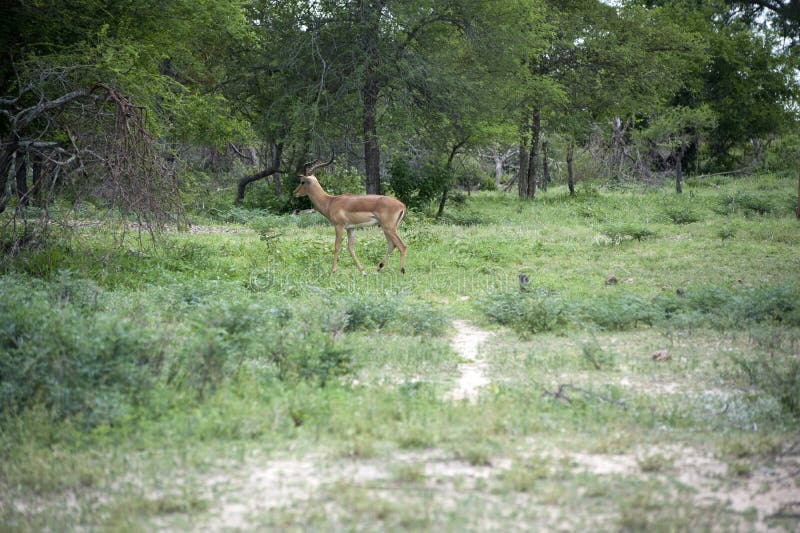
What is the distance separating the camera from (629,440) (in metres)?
5.20

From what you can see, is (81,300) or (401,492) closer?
(401,492)

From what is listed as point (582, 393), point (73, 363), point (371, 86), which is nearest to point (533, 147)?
point (371, 86)

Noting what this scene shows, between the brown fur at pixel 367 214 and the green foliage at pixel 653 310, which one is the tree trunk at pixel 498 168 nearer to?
the brown fur at pixel 367 214

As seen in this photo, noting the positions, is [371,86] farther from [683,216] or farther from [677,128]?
[677,128]

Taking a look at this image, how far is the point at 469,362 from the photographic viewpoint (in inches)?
294

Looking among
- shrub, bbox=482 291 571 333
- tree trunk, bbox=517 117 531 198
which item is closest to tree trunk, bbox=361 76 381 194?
tree trunk, bbox=517 117 531 198

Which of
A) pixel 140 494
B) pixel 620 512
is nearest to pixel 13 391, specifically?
pixel 140 494

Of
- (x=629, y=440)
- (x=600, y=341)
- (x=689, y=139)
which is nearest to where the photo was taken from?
(x=629, y=440)

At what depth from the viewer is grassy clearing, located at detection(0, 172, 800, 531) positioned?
427 centimetres

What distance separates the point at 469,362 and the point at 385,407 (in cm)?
184

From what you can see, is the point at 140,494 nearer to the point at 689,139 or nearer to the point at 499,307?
the point at 499,307

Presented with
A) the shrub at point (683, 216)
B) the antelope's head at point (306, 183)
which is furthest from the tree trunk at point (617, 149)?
the antelope's head at point (306, 183)

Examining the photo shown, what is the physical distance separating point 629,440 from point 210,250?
31.8 ft

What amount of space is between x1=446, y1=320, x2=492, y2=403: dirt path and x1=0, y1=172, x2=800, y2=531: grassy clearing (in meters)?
0.10
